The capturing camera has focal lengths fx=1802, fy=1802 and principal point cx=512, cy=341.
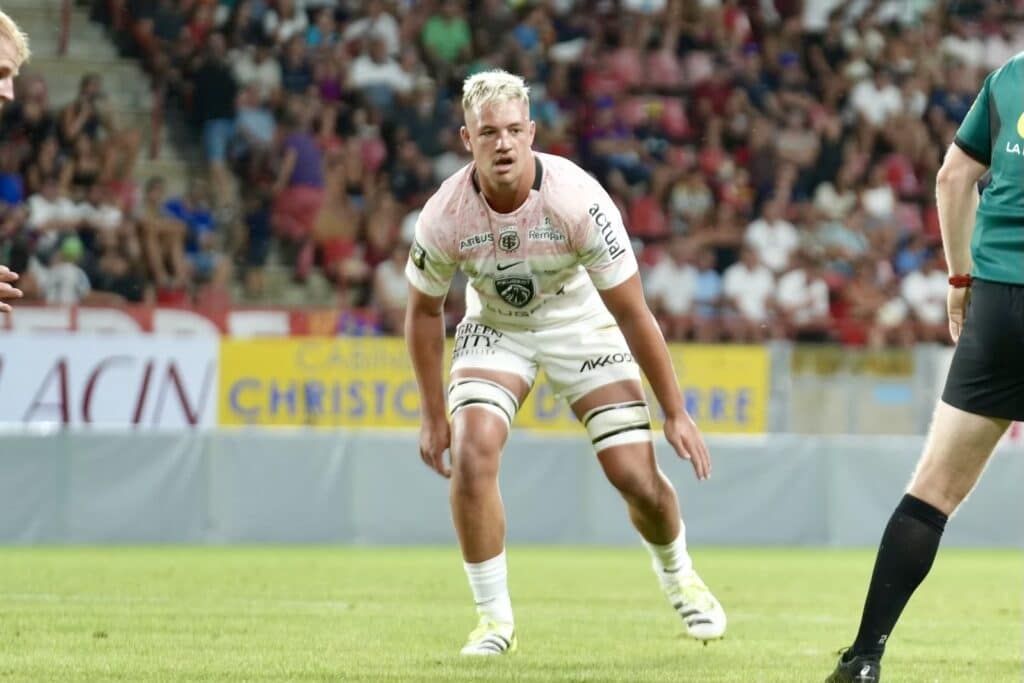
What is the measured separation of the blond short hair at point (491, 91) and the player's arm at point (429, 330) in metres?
0.53

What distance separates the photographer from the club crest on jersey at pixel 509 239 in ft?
23.0

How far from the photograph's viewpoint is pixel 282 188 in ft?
64.6

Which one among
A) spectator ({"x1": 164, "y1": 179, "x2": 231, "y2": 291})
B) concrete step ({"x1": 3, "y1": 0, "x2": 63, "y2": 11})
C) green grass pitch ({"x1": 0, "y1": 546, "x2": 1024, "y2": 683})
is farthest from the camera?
concrete step ({"x1": 3, "y1": 0, "x2": 63, "y2": 11})

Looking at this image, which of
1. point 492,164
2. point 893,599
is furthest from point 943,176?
point 492,164

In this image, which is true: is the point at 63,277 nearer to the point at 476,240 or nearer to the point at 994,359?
the point at 476,240

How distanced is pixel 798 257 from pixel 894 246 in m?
1.56

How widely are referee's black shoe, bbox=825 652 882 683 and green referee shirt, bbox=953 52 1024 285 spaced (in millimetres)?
1240

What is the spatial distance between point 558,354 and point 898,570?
2205mm

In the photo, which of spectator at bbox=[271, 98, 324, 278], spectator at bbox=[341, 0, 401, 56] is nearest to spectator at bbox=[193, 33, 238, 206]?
spectator at bbox=[271, 98, 324, 278]

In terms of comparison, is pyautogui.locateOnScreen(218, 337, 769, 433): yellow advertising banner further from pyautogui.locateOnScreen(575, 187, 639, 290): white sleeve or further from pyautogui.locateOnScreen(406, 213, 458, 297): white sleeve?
pyautogui.locateOnScreen(575, 187, 639, 290): white sleeve

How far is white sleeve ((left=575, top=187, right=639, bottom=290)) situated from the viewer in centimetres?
691

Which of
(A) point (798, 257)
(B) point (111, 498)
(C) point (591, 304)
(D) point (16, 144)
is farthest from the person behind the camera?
(A) point (798, 257)

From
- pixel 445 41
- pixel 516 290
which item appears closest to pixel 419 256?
pixel 516 290

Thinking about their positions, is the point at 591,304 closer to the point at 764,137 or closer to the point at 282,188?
the point at 282,188
